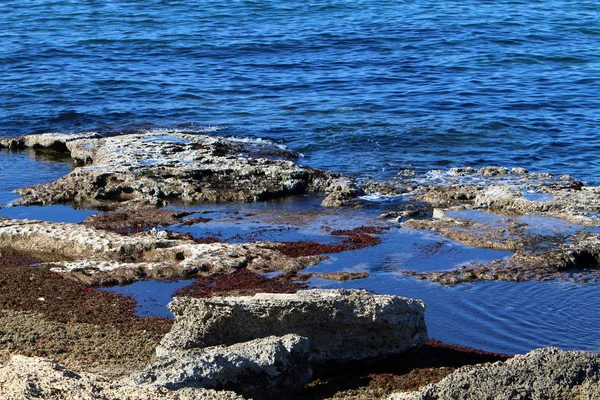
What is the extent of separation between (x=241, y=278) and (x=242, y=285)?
1.20 feet

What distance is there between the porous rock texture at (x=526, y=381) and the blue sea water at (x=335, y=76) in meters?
14.3

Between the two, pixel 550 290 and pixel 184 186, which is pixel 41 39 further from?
pixel 550 290

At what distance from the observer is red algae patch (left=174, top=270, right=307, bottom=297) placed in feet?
48.0

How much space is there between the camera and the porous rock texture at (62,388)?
7219 millimetres

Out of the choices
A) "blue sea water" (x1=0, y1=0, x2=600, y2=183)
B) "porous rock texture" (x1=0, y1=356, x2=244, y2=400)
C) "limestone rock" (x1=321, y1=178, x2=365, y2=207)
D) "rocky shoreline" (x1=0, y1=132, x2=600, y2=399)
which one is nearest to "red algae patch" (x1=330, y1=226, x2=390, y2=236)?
"rocky shoreline" (x1=0, y1=132, x2=600, y2=399)

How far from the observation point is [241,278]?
15.4 metres

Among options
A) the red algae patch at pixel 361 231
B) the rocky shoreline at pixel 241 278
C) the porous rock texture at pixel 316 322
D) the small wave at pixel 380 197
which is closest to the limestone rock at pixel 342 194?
the rocky shoreline at pixel 241 278

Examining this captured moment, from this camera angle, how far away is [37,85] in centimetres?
3525

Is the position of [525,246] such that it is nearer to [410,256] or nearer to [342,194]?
[410,256]

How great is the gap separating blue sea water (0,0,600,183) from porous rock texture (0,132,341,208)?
2249 mm

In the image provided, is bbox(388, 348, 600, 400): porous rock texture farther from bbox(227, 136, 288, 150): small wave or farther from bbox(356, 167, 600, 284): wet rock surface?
bbox(227, 136, 288, 150): small wave

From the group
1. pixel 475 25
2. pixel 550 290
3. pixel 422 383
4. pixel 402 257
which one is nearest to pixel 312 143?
pixel 402 257

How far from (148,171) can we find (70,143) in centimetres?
493

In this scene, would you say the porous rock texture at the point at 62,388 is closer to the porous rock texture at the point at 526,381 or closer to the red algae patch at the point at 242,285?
the porous rock texture at the point at 526,381
